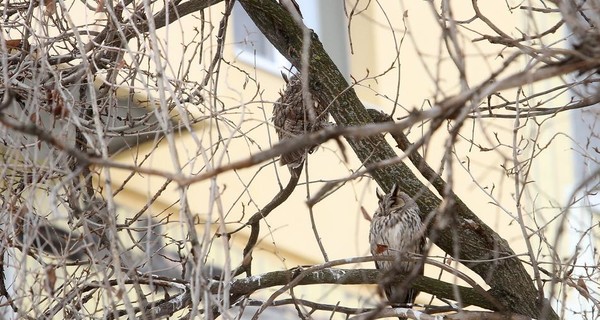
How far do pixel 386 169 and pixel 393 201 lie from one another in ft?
1.73

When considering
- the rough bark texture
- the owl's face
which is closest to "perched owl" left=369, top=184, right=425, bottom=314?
the owl's face

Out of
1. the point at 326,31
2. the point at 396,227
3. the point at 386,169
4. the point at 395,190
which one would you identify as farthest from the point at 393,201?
the point at 326,31

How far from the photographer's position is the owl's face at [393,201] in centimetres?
491

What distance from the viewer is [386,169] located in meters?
4.65

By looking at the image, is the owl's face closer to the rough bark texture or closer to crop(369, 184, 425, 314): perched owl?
crop(369, 184, 425, 314): perched owl

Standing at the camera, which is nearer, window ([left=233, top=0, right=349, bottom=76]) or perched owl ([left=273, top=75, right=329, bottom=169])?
perched owl ([left=273, top=75, right=329, bottom=169])

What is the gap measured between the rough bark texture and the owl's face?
20 centimetres

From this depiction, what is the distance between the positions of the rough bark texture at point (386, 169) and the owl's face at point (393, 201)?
20cm

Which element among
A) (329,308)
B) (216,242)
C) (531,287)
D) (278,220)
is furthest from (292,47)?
(278,220)

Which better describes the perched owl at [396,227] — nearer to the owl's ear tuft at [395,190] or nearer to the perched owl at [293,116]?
the owl's ear tuft at [395,190]

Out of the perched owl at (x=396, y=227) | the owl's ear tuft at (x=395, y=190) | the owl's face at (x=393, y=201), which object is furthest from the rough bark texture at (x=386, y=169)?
the perched owl at (x=396, y=227)

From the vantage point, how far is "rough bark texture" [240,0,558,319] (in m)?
4.51

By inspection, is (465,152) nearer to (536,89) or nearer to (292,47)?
(536,89)

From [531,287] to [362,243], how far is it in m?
4.68
